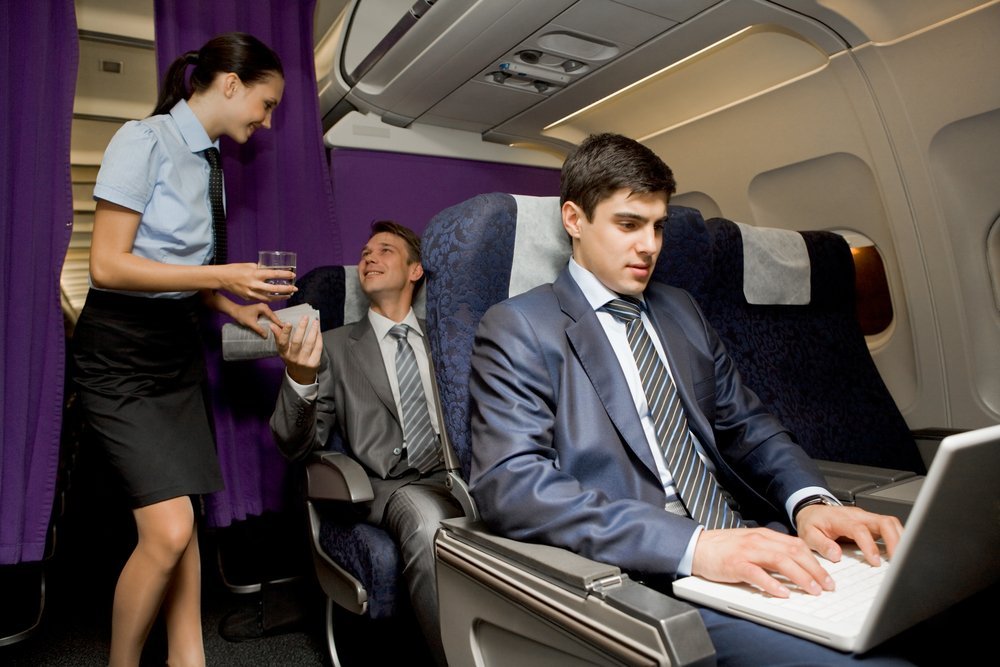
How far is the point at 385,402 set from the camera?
2.34 metres

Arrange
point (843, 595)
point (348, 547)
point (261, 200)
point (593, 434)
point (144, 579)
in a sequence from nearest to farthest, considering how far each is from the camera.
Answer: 1. point (843, 595)
2. point (593, 434)
3. point (144, 579)
4. point (348, 547)
5. point (261, 200)

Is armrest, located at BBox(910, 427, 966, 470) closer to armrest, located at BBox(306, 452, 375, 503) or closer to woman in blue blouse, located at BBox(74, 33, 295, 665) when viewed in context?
armrest, located at BBox(306, 452, 375, 503)

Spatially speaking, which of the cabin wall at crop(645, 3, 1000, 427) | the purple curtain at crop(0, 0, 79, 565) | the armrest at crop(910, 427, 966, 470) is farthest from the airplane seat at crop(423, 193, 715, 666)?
the cabin wall at crop(645, 3, 1000, 427)

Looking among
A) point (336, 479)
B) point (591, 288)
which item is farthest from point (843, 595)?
point (336, 479)

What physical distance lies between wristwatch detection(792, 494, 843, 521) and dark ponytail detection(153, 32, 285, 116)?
1.95 meters

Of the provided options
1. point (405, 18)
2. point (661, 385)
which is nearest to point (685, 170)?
point (405, 18)

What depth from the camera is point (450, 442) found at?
155 cm

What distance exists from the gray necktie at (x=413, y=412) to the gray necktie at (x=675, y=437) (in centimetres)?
103

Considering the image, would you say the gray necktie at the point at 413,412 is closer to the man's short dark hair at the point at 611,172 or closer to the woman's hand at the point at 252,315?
the woman's hand at the point at 252,315

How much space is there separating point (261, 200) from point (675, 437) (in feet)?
6.73

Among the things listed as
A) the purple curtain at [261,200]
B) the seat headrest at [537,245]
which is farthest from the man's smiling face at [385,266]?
the seat headrest at [537,245]

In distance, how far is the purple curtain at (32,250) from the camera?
1972 millimetres

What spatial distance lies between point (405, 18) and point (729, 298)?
1739 mm

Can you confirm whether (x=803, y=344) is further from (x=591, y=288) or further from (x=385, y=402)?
(x=385, y=402)
